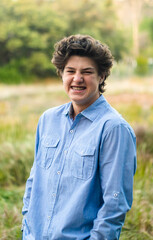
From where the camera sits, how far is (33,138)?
219 inches

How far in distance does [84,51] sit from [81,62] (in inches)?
2.4

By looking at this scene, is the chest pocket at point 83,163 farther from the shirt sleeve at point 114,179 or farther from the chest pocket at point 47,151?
the chest pocket at point 47,151

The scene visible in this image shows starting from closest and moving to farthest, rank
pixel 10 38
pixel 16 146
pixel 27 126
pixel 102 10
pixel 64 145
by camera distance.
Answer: pixel 64 145 → pixel 16 146 → pixel 27 126 → pixel 10 38 → pixel 102 10

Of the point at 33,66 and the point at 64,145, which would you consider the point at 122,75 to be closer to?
the point at 33,66

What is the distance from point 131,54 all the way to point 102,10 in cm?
190

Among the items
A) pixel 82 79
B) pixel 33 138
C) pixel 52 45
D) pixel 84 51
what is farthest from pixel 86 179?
pixel 52 45

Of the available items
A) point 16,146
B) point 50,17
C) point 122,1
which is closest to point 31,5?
point 50,17

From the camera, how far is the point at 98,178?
1724 mm

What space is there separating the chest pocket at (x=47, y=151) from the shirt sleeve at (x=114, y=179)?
0.35 metres

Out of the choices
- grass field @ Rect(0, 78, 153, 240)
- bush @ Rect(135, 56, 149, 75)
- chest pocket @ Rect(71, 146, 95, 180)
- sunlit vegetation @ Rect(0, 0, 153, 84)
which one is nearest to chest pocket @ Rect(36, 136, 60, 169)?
chest pocket @ Rect(71, 146, 95, 180)

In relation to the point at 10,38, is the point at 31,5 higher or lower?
higher

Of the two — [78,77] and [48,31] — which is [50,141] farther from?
[48,31]

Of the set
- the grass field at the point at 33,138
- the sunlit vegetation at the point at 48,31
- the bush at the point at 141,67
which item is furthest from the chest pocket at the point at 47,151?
the bush at the point at 141,67

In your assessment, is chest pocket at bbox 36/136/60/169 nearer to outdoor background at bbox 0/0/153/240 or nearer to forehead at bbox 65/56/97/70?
forehead at bbox 65/56/97/70
